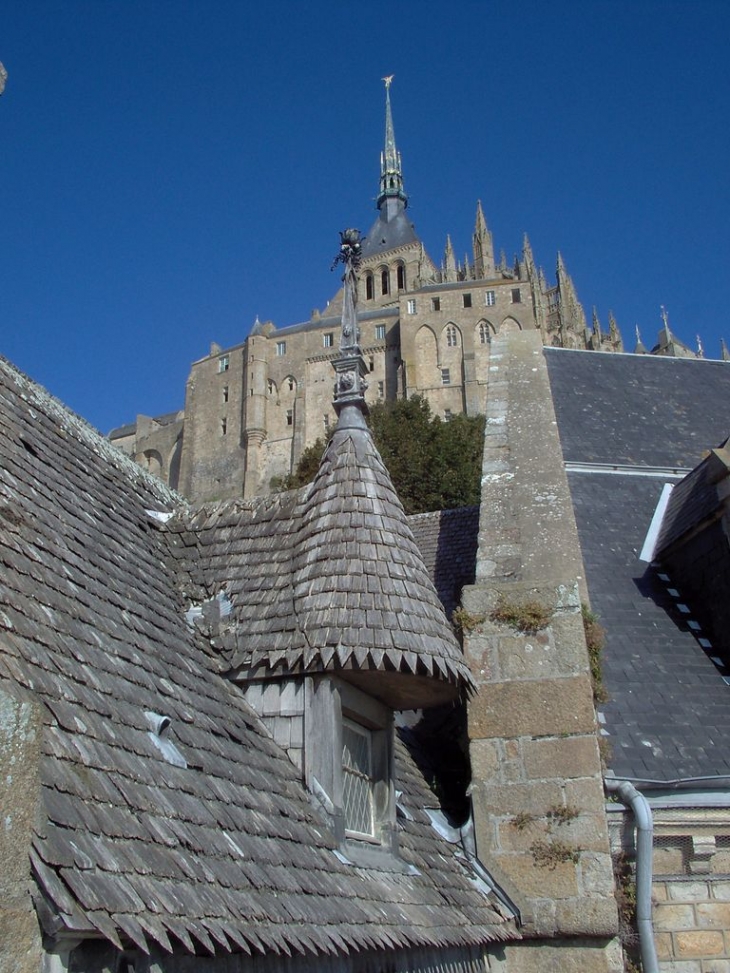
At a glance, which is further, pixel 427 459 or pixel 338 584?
pixel 427 459

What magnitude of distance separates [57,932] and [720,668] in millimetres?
8231

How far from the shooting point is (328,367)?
94.1 m

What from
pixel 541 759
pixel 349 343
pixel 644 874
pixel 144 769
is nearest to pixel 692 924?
pixel 644 874

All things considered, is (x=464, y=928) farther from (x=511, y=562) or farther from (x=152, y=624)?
(x=511, y=562)

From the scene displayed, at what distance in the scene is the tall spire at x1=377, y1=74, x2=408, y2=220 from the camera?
119 metres

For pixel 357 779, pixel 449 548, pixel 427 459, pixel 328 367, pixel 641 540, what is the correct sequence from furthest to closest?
pixel 328 367
pixel 427 459
pixel 449 548
pixel 641 540
pixel 357 779

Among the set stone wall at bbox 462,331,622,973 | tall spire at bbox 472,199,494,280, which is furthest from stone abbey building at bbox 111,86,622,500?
stone wall at bbox 462,331,622,973

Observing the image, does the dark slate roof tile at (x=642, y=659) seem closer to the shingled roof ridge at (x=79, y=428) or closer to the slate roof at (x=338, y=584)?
the slate roof at (x=338, y=584)

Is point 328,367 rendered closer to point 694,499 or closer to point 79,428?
point 694,499

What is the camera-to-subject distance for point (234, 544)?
7.25 metres

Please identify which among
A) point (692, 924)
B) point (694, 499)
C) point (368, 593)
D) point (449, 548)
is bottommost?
point (692, 924)

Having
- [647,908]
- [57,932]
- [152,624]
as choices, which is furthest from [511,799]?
[57,932]

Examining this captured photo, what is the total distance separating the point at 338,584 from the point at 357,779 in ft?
4.41

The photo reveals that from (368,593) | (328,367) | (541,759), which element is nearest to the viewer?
(368,593)
